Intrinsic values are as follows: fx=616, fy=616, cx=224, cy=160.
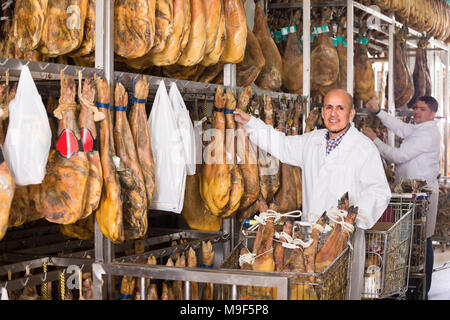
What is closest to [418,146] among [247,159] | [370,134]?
[370,134]

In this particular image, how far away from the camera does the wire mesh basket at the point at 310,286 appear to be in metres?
2.54

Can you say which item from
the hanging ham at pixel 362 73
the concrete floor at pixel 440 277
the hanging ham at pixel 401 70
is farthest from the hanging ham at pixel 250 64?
the hanging ham at pixel 401 70

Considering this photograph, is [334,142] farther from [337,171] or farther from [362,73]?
[362,73]

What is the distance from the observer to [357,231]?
393 cm

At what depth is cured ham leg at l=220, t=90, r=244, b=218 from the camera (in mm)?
4250

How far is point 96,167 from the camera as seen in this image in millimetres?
3008

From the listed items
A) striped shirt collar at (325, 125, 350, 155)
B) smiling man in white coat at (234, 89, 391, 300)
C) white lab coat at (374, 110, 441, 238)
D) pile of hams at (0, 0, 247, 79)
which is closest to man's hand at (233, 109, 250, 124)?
smiling man in white coat at (234, 89, 391, 300)

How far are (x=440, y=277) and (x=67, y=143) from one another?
21.7 ft

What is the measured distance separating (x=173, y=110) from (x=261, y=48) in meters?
2.20

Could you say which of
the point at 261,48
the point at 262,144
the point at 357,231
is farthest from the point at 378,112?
the point at 357,231

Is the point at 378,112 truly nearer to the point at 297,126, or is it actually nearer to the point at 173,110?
the point at 297,126

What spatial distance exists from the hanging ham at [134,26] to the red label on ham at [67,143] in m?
0.79

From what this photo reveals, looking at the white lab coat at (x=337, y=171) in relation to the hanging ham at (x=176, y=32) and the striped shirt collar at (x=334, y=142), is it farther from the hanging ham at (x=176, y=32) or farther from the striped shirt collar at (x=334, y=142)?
the hanging ham at (x=176, y=32)

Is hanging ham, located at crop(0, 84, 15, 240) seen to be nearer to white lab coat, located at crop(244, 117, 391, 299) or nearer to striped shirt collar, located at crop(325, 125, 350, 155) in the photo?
white lab coat, located at crop(244, 117, 391, 299)
